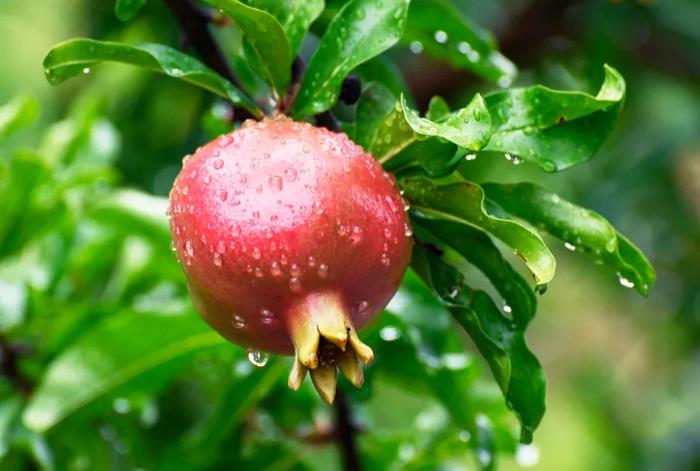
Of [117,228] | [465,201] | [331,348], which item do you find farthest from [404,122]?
[117,228]

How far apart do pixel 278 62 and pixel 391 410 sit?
2506 millimetres

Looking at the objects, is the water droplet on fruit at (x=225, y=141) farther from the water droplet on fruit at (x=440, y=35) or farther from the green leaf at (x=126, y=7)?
the water droplet on fruit at (x=440, y=35)

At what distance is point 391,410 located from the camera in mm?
3279

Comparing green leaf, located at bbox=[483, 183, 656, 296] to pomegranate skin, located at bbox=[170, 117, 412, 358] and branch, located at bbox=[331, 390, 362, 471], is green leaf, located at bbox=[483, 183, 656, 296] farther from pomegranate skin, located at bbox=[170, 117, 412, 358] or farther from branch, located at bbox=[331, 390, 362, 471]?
branch, located at bbox=[331, 390, 362, 471]

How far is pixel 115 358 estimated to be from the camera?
1.18 meters

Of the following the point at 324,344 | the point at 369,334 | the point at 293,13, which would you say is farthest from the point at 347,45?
the point at 369,334

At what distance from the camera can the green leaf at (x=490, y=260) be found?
2.77 ft

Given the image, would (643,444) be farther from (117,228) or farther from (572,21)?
(117,228)

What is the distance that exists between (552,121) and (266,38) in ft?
0.76

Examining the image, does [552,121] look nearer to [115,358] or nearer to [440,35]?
[440,35]

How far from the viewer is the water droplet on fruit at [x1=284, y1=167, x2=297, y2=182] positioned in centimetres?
70

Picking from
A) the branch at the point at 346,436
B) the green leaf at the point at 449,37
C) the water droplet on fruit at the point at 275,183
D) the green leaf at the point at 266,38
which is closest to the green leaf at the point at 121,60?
the green leaf at the point at 266,38

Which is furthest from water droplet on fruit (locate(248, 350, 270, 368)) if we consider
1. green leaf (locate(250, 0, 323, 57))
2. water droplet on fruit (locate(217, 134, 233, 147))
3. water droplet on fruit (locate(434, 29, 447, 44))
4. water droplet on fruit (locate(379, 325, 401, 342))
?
water droplet on fruit (locate(434, 29, 447, 44))

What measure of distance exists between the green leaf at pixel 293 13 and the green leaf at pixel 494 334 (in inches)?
7.8
